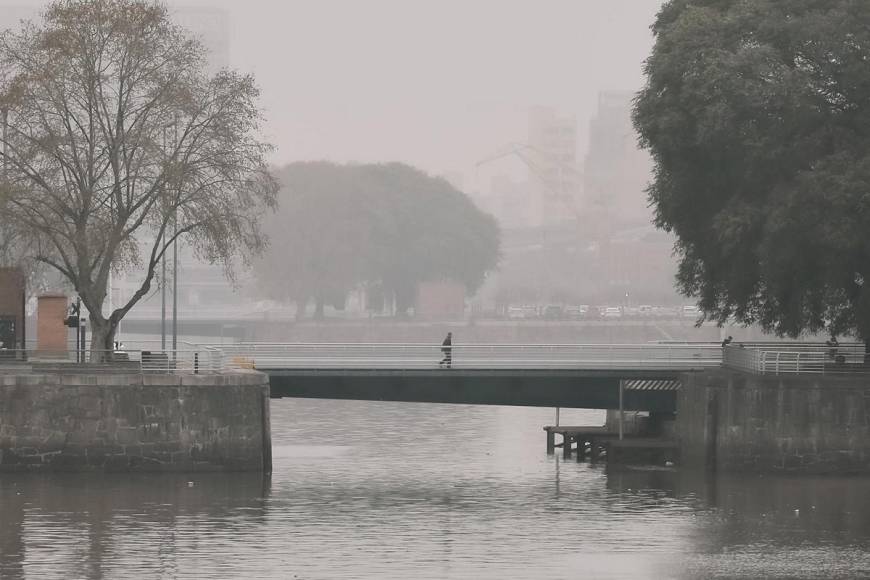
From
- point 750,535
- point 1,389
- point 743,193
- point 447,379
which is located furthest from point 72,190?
point 750,535

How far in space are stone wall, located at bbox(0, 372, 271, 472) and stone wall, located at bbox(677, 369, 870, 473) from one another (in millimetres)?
17554

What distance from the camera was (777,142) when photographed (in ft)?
223

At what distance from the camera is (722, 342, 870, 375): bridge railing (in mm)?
67875

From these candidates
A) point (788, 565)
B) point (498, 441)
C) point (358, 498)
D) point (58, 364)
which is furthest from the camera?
point (498, 441)

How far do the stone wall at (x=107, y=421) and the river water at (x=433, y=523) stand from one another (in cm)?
83

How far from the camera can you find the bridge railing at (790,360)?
223 feet

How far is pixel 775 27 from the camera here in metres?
68.5

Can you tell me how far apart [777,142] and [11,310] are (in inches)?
1121

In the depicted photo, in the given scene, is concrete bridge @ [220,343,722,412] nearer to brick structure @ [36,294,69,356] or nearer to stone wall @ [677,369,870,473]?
stone wall @ [677,369,870,473]

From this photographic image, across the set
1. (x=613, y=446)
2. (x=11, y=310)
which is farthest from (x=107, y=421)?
(x=613, y=446)

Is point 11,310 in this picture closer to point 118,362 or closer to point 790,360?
point 118,362

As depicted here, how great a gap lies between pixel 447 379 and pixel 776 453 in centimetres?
1321

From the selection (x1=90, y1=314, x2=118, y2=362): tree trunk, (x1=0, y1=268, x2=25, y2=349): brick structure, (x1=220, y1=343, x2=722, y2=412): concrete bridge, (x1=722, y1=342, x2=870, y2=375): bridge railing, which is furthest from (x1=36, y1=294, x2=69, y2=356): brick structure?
(x1=722, y1=342, x2=870, y2=375): bridge railing

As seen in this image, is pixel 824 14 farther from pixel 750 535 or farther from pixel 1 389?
pixel 1 389
